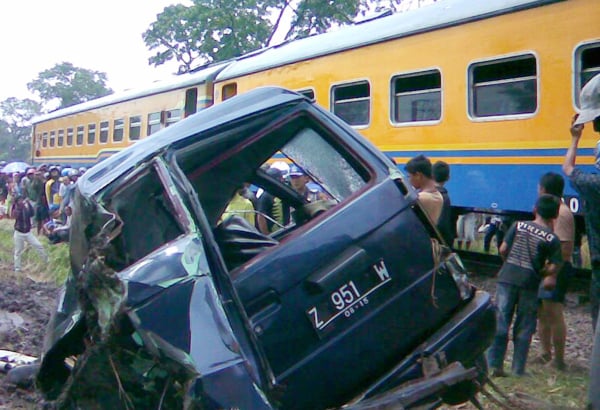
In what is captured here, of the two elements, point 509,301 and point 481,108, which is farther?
point 481,108

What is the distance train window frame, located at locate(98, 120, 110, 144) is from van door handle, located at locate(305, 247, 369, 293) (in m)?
16.6

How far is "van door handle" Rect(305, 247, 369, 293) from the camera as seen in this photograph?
10.7 ft

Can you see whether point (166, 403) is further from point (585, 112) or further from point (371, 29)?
point (371, 29)

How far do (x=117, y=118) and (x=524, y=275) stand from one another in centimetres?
1451

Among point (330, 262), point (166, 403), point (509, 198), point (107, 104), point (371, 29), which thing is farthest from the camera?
point (107, 104)

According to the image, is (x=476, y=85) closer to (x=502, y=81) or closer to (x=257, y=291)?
(x=502, y=81)

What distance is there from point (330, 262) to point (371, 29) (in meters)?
6.77

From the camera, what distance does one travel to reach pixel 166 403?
288 centimetres

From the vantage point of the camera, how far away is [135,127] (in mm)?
16984

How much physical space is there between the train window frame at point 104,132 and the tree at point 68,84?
46.4m

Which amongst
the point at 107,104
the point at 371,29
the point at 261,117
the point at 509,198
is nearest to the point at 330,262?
the point at 261,117

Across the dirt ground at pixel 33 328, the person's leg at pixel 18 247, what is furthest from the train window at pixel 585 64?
the person's leg at pixel 18 247

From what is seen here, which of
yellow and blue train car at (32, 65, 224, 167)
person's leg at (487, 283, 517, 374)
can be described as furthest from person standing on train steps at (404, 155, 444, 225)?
yellow and blue train car at (32, 65, 224, 167)

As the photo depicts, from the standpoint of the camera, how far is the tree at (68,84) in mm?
64875
